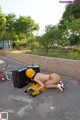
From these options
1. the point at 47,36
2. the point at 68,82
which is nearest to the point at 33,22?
the point at 47,36

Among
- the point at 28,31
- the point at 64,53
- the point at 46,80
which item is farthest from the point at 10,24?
the point at 46,80

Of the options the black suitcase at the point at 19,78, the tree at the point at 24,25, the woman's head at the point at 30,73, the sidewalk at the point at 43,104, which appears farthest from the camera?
the tree at the point at 24,25

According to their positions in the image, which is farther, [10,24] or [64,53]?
[10,24]

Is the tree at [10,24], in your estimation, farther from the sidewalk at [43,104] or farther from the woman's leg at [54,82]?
the woman's leg at [54,82]

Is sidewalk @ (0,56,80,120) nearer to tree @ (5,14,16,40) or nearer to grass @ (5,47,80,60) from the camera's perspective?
grass @ (5,47,80,60)

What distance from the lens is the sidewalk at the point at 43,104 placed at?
17.0ft

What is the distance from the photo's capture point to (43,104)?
6.09 m

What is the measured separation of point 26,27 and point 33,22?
1.92m

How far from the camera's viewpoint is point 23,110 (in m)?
5.64

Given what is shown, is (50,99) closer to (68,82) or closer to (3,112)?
(3,112)

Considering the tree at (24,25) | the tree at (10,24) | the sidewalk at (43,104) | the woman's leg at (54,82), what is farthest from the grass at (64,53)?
the tree at (10,24)

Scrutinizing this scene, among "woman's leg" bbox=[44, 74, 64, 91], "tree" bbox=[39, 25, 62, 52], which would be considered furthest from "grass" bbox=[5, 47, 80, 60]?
"woman's leg" bbox=[44, 74, 64, 91]

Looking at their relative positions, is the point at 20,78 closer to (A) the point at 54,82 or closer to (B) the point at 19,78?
(B) the point at 19,78

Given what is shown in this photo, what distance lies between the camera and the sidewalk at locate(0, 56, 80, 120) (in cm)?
519
